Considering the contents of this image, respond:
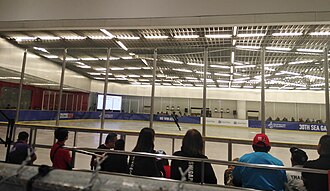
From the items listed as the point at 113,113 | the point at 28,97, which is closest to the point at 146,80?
the point at 113,113

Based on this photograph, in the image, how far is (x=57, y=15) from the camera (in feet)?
13.8

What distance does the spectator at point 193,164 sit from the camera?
1.87 m

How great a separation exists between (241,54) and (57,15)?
567 centimetres

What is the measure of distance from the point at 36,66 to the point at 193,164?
11884 millimetres

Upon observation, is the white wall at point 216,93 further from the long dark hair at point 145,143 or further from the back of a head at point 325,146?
the back of a head at point 325,146

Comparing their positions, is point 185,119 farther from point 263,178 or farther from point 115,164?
point 263,178

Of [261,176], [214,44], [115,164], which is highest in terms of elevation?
[214,44]

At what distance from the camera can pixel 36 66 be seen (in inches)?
436

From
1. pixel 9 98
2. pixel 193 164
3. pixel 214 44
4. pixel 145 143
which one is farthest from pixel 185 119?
pixel 193 164

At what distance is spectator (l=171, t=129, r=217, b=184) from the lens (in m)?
1.87

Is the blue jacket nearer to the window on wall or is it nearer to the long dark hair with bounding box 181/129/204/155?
the long dark hair with bounding box 181/129/204/155

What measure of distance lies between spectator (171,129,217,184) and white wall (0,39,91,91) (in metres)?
10.1

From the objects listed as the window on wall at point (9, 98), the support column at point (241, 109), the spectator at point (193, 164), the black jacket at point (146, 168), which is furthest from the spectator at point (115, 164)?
the support column at point (241, 109)

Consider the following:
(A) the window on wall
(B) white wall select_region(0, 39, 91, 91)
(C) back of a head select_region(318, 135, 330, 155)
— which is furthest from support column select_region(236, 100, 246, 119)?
(A) the window on wall
